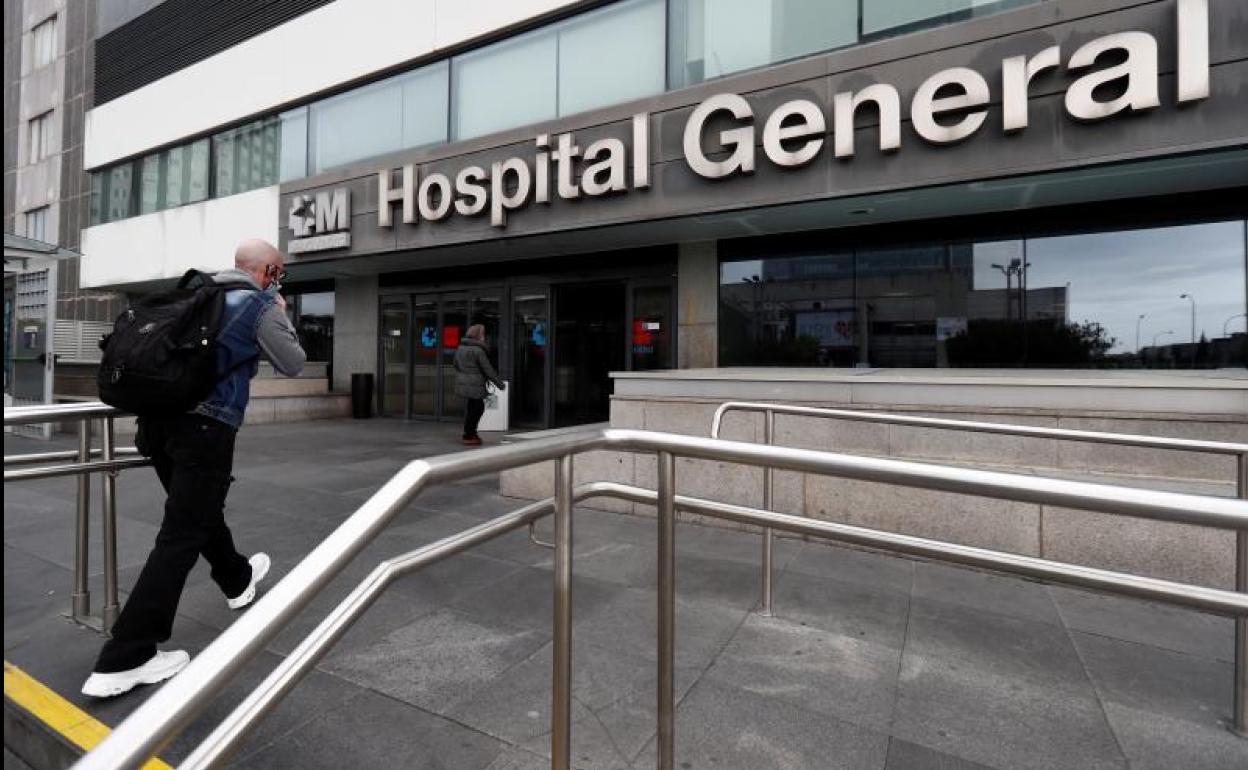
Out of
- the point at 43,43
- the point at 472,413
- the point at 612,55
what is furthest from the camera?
the point at 43,43

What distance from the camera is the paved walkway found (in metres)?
2.68

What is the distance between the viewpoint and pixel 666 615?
2500 mm

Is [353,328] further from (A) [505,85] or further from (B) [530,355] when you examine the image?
(A) [505,85]

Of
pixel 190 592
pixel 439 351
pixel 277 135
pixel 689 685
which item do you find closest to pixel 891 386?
pixel 689 685

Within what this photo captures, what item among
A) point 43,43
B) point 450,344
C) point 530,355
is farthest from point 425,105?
point 43,43

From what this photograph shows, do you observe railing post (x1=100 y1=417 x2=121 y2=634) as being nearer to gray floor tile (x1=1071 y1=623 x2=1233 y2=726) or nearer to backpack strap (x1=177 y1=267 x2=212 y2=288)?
backpack strap (x1=177 y1=267 x2=212 y2=288)

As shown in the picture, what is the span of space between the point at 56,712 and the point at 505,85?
33.4 ft

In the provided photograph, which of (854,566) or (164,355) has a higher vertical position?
(164,355)

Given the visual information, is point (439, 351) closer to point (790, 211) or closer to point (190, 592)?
point (790, 211)

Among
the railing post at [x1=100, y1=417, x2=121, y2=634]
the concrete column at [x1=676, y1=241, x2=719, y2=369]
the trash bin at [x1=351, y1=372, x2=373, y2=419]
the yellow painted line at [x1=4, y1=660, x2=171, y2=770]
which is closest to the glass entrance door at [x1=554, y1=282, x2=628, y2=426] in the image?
the concrete column at [x1=676, y1=241, x2=719, y2=369]

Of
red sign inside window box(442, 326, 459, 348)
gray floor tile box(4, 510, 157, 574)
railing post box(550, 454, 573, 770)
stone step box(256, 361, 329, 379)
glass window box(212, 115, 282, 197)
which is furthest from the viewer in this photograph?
stone step box(256, 361, 329, 379)

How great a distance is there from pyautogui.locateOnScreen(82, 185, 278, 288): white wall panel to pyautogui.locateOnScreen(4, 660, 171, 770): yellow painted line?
11.8 metres

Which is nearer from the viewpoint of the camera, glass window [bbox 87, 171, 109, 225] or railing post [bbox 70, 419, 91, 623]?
railing post [bbox 70, 419, 91, 623]

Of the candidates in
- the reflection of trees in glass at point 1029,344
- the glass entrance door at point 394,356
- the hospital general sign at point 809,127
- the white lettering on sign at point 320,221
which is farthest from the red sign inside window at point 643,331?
the glass entrance door at point 394,356
